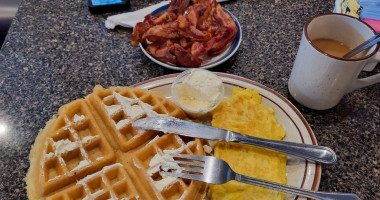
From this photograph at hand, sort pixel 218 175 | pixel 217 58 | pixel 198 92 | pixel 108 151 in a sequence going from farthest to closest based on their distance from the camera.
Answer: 1. pixel 217 58
2. pixel 198 92
3. pixel 108 151
4. pixel 218 175

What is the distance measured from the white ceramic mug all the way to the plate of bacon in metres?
0.34

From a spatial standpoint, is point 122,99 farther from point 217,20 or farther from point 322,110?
point 322,110

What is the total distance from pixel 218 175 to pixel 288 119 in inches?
14.7

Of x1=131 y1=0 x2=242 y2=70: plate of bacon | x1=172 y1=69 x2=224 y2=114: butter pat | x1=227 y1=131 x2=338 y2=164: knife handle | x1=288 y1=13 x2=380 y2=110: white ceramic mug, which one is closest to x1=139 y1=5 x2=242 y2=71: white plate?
x1=131 y1=0 x2=242 y2=70: plate of bacon

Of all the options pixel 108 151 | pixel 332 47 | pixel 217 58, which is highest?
pixel 332 47

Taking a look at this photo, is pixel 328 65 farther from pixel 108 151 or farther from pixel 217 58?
pixel 108 151

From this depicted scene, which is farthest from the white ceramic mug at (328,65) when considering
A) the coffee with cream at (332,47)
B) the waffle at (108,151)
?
the waffle at (108,151)

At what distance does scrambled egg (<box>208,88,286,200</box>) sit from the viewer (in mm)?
1020

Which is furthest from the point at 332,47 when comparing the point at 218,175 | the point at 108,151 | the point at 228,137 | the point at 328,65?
the point at 108,151

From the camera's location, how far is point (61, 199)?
995mm

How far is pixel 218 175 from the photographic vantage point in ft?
3.27

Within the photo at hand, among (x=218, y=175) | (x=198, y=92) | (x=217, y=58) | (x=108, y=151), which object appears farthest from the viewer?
(x=217, y=58)

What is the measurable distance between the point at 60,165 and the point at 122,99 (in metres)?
0.31

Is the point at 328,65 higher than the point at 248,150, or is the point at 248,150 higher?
the point at 328,65
